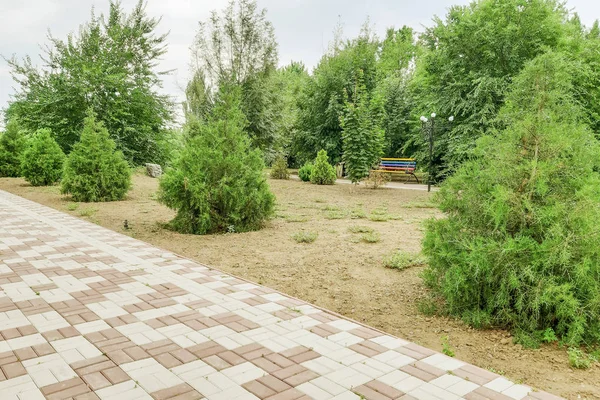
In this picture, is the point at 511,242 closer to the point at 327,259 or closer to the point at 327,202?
the point at 327,259

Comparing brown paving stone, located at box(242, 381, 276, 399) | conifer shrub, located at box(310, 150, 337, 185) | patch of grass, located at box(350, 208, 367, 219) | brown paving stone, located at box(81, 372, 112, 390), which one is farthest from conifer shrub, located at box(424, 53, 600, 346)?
conifer shrub, located at box(310, 150, 337, 185)

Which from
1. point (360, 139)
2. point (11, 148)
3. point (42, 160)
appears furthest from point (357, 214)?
point (11, 148)

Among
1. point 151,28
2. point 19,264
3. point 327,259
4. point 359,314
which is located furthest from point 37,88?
point 359,314

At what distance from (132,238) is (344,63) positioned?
19.2 m

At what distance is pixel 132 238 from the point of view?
713cm

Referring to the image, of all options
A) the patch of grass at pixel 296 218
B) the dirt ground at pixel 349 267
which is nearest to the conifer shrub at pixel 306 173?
the dirt ground at pixel 349 267

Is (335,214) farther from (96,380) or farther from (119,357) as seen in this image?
(96,380)

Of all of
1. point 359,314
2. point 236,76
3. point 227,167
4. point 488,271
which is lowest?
point 359,314

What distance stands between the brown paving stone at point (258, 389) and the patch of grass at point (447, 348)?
4.69 feet

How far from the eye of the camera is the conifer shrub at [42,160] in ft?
52.3

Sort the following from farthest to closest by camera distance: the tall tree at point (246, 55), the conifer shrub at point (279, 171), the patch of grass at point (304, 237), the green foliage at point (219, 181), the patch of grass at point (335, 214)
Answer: the tall tree at point (246, 55)
the conifer shrub at point (279, 171)
the patch of grass at point (335, 214)
the green foliage at point (219, 181)
the patch of grass at point (304, 237)

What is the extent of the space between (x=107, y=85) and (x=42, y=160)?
4.75 metres

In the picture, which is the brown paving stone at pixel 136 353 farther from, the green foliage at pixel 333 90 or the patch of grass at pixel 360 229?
the green foliage at pixel 333 90

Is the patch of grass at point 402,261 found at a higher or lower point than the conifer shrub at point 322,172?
lower
